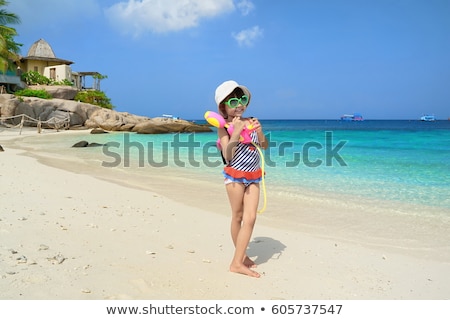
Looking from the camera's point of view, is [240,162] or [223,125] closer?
[223,125]

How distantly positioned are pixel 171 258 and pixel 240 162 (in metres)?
1.25

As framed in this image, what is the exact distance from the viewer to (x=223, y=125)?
11.5ft

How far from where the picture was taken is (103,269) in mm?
3488

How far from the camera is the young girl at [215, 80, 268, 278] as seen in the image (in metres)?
3.57

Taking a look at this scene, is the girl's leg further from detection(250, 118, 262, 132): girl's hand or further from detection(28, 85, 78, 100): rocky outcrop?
detection(28, 85, 78, 100): rocky outcrop

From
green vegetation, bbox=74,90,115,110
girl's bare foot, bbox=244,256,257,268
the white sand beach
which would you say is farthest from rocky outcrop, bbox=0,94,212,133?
girl's bare foot, bbox=244,256,257,268

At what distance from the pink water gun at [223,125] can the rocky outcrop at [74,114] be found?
34.5 m

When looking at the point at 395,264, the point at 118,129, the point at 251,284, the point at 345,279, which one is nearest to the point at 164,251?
the point at 251,284

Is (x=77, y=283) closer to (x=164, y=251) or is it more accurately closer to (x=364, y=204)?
(x=164, y=251)

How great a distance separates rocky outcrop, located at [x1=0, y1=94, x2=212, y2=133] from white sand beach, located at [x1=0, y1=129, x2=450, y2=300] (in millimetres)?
31994

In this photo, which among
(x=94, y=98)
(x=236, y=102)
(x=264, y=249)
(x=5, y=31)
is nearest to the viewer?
(x=236, y=102)

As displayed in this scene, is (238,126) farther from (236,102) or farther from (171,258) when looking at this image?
(171,258)

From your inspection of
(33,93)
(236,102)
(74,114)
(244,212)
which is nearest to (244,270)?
(244,212)

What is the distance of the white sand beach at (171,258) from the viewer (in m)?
3.21
